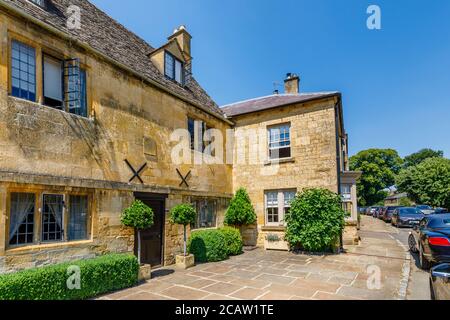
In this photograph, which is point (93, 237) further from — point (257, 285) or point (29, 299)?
point (257, 285)

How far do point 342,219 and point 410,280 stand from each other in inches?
166

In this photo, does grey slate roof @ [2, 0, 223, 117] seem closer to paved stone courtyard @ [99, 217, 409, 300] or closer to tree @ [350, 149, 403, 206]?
paved stone courtyard @ [99, 217, 409, 300]

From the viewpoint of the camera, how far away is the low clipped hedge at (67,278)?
16.4ft

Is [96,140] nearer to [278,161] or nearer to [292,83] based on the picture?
[278,161]

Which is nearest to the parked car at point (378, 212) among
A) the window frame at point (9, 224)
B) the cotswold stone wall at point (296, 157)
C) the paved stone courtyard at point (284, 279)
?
the paved stone courtyard at point (284, 279)

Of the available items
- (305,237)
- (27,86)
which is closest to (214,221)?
(305,237)

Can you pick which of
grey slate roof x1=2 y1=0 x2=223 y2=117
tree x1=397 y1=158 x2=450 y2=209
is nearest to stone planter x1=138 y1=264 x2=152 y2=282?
grey slate roof x1=2 y1=0 x2=223 y2=117

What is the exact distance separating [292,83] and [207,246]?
1183cm

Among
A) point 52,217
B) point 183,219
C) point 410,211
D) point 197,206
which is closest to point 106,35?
point 52,217

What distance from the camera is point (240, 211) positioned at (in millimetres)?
13008

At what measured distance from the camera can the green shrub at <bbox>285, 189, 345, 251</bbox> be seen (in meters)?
11.3

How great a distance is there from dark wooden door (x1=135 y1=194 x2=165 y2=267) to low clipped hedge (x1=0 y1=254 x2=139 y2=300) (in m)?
1.57

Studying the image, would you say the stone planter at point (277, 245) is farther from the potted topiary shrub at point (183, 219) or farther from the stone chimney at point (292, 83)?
the stone chimney at point (292, 83)

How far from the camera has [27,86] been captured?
6387 mm
